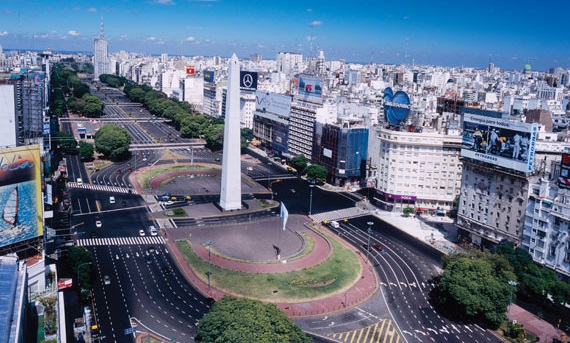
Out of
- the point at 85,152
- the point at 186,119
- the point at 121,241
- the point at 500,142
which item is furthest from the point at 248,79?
the point at 500,142

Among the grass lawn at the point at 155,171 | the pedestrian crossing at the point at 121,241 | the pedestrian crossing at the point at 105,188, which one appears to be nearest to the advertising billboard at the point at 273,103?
the grass lawn at the point at 155,171

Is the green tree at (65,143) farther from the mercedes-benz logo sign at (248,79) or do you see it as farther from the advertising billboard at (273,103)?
the mercedes-benz logo sign at (248,79)

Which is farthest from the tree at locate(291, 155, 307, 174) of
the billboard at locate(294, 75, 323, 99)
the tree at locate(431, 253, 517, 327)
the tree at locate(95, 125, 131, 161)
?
the tree at locate(431, 253, 517, 327)

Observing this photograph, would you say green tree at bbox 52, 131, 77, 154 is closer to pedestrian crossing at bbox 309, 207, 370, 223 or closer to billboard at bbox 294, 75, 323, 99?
billboard at bbox 294, 75, 323, 99

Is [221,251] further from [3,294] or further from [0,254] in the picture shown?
[3,294]

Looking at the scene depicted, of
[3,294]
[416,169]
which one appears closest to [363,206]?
[416,169]
